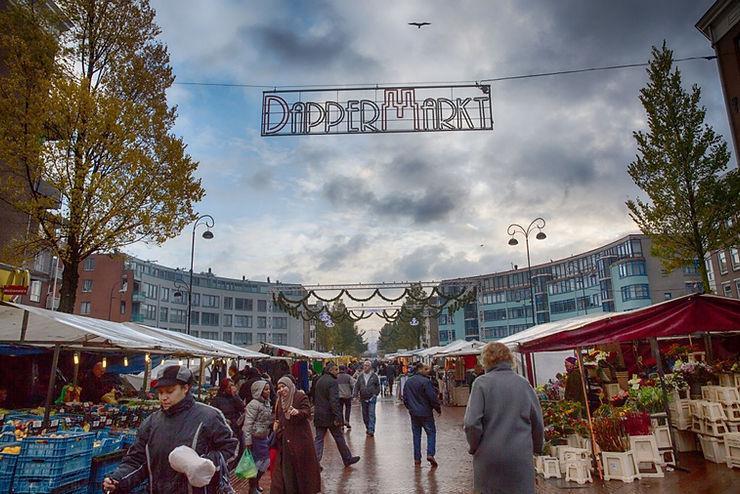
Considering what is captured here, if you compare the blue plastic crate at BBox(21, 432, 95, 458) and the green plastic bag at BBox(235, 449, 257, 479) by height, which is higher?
the blue plastic crate at BBox(21, 432, 95, 458)

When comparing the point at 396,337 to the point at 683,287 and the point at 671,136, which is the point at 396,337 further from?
the point at 671,136

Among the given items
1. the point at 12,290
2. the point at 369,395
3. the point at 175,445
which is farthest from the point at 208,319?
the point at 175,445

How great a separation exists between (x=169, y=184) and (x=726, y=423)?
1317 cm

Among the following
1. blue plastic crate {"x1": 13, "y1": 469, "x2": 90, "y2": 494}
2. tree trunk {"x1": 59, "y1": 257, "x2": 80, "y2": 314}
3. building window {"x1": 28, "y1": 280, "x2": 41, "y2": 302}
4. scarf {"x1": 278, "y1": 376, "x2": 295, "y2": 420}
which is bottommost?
blue plastic crate {"x1": 13, "y1": 469, "x2": 90, "y2": 494}

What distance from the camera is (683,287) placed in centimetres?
6325

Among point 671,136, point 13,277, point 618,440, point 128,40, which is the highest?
point 128,40

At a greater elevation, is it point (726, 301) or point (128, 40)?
point (128, 40)

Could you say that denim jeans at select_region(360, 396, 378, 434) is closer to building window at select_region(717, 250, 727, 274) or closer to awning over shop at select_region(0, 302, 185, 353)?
awning over shop at select_region(0, 302, 185, 353)

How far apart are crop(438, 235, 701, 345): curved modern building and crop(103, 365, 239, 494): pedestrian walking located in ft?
164

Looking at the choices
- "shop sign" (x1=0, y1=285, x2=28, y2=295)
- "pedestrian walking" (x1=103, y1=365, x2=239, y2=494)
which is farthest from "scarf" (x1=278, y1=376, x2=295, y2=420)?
"shop sign" (x1=0, y1=285, x2=28, y2=295)

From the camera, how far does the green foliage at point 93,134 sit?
39.0ft

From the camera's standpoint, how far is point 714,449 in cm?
902

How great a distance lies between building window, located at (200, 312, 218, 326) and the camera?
91000 mm

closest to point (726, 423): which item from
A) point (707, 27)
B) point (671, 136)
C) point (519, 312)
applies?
point (671, 136)
